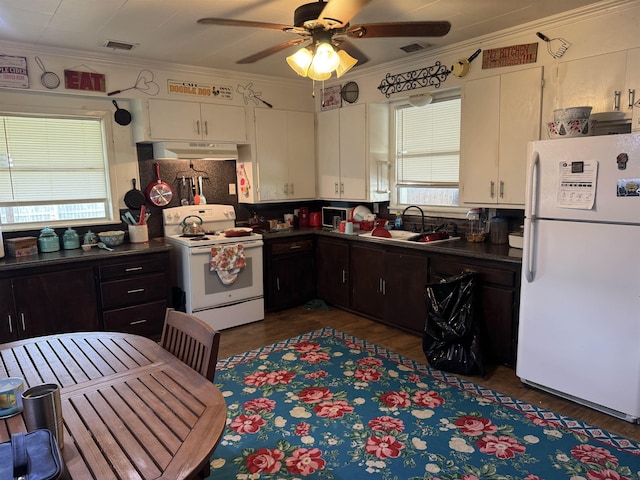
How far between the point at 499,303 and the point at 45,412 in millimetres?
2861

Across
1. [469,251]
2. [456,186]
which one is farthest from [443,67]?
[469,251]

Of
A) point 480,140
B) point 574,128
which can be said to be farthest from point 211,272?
point 574,128

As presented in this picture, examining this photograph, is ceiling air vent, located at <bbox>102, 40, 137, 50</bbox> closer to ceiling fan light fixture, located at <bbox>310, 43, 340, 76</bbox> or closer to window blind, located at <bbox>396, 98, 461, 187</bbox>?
ceiling fan light fixture, located at <bbox>310, 43, 340, 76</bbox>

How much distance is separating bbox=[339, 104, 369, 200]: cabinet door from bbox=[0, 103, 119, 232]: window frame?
227cm

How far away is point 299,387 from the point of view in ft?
9.95

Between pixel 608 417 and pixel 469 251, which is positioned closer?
pixel 608 417

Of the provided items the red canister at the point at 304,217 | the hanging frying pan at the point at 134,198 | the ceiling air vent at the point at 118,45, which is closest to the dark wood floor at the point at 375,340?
the red canister at the point at 304,217

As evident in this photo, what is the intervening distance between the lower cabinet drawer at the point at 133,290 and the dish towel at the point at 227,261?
1.52 feet

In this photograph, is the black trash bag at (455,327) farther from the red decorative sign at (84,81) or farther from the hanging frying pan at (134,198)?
the red decorative sign at (84,81)

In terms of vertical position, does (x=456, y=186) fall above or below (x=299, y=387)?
above

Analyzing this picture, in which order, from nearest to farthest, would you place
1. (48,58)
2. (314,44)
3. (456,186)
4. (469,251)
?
(314,44) → (469,251) → (48,58) → (456,186)

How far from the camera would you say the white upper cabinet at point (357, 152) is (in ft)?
14.9

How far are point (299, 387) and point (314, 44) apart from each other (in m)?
2.16

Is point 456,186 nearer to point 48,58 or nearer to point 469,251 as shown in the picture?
point 469,251
